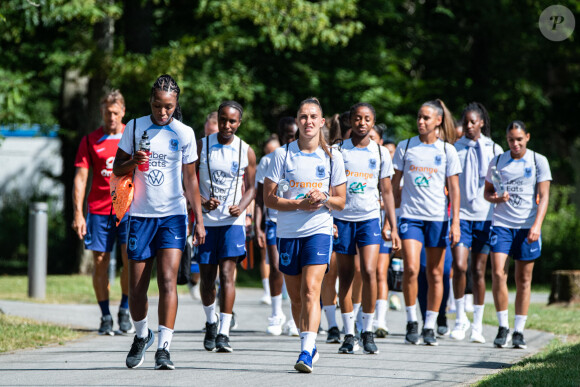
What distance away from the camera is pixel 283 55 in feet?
72.9

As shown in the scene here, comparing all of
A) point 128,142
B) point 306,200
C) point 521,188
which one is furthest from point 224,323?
point 521,188

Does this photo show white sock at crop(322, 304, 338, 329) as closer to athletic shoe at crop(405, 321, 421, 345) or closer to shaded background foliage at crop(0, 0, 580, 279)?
athletic shoe at crop(405, 321, 421, 345)

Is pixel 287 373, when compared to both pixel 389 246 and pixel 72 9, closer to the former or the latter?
pixel 389 246

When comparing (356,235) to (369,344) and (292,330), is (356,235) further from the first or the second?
(292,330)

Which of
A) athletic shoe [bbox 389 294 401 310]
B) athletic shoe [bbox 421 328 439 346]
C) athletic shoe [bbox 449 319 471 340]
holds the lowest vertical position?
athletic shoe [bbox 389 294 401 310]

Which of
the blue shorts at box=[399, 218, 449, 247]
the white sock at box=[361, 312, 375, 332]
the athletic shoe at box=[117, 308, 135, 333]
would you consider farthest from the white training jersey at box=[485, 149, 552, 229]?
the athletic shoe at box=[117, 308, 135, 333]

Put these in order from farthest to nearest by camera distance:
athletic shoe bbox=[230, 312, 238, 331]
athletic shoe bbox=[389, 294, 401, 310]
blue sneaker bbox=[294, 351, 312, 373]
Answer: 1. athletic shoe bbox=[389, 294, 401, 310]
2. athletic shoe bbox=[230, 312, 238, 331]
3. blue sneaker bbox=[294, 351, 312, 373]

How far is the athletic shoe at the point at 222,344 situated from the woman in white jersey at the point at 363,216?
1086mm

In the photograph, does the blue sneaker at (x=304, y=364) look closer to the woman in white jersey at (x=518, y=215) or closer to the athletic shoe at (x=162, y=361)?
the athletic shoe at (x=162, y=361)

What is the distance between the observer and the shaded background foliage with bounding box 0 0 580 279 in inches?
715

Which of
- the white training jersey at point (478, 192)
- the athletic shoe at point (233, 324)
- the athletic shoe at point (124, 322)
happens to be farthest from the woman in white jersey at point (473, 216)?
the athletic shoe at point (124, 322)

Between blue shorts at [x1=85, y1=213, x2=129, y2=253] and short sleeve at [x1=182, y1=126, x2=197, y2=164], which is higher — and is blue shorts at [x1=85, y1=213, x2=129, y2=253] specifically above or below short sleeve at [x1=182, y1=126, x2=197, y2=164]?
below

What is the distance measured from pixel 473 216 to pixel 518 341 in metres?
1.52

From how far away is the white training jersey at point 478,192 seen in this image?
10133 millimetres
